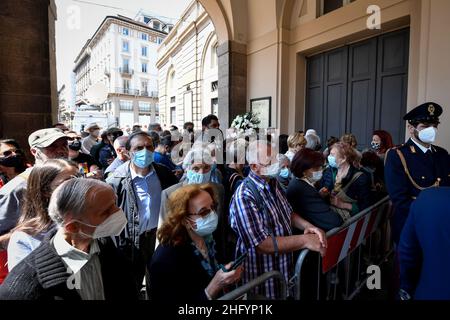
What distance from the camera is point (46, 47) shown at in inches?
175

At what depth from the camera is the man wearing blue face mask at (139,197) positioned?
2.37 meters

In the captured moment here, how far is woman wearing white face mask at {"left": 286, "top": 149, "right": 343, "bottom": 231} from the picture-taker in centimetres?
213

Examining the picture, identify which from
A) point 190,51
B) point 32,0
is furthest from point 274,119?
point 190,51

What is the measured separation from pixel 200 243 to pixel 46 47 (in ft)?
15.4

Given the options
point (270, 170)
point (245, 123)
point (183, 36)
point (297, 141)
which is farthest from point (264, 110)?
point (183, 36)

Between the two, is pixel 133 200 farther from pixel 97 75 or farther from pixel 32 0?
pixel 97 75

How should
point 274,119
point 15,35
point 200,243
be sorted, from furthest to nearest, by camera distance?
1. point 274,119
2. point 15,35
3. point 200,243

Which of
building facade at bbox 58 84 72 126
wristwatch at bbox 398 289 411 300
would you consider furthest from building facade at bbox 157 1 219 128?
wristwatch at bbox 398 289 411 300

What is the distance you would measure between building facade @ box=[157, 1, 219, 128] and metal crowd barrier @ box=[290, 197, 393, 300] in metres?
9.27

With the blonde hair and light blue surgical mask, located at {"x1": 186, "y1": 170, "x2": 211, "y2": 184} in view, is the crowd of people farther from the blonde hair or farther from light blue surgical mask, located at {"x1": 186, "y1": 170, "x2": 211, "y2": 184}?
the blonde hair

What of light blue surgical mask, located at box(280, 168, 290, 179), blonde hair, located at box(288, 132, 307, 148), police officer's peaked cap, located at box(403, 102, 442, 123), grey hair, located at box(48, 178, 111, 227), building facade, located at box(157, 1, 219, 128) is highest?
building facade, located at box(157, 1, 219, 128)

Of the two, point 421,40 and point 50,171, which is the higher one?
point 421,40

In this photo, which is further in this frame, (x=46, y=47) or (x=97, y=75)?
(x=97, y=75)

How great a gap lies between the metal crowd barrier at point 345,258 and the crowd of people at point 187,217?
0.11 meters
